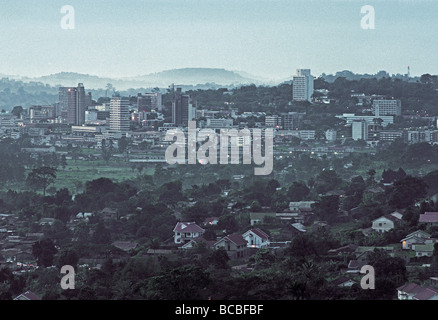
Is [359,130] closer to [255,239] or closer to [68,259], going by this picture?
[255,239]

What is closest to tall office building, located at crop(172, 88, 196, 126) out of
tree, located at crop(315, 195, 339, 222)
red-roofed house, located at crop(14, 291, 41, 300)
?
tree, located at crop(315, 195, 339, 222)

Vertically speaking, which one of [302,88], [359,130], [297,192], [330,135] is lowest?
[297,192]

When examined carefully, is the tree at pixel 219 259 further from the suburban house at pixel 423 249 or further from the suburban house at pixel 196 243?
the suburban house at pixel 423 249

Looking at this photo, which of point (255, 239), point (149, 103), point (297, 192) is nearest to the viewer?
point (255, 239)

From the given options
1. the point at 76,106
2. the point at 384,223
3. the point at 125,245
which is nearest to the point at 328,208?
the point at 384,223

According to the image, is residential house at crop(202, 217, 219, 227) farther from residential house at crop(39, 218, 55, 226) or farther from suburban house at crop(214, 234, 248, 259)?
residential house at crop(39, 218, 55, 226)
